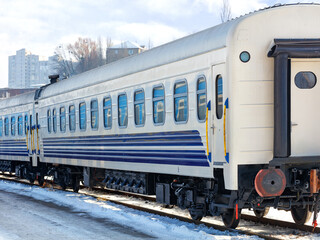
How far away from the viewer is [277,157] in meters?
9.74

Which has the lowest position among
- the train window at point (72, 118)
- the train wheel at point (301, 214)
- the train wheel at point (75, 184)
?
the train wheel at point (75, 184)

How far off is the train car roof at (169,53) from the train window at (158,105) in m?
0.53

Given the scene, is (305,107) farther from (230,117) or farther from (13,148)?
(13,148)

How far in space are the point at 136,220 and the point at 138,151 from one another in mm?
1793

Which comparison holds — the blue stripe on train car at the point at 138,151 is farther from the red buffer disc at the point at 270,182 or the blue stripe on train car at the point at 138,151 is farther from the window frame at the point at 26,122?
the window frame at the point at 26,122

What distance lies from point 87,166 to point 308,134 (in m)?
8.53

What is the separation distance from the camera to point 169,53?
12031 millimetres

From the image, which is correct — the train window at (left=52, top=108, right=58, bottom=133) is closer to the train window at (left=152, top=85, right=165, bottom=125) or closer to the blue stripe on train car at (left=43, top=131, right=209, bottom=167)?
the blue stripe on train car at (left=43, top=131, right=209, bottom=167)

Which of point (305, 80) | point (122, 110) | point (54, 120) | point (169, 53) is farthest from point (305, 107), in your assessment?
point (54, 120)

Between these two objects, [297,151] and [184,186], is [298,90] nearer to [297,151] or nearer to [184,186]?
[297,151]

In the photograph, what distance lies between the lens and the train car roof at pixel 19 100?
22.5 meters

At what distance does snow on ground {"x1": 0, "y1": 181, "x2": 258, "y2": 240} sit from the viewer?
10413 millimetres

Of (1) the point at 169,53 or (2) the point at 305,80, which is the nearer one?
(2) the point at 305,80

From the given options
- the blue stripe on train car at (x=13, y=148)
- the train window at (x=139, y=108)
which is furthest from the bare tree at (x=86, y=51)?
the train window at (x=139, y=108)
